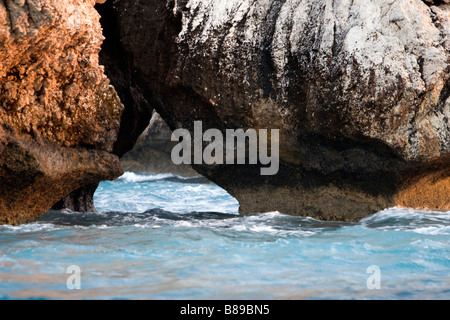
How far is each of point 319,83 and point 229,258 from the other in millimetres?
A: 3199

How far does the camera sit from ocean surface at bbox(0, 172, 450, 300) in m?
4.15

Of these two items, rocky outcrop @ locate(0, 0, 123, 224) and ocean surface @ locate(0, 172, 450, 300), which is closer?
ocean surface @ locate(0, 172, 450, 300)

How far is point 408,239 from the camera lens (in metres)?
6.14

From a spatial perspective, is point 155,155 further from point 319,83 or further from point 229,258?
point 229,258

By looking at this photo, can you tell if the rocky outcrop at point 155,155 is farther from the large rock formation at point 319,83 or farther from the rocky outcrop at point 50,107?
the rocky outcrop at point 50,107

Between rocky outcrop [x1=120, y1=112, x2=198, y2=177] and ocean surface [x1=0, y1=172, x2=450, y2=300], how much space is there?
12.0 meters

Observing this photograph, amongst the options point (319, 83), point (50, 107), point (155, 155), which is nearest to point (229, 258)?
point (50, 107)

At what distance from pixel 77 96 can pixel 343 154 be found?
11.4 ft

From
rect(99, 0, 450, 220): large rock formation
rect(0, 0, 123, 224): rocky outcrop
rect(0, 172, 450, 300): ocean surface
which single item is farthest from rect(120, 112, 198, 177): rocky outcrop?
rect(0, 0, 123, 224): rocky outcrop

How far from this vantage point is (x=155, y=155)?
2131cm

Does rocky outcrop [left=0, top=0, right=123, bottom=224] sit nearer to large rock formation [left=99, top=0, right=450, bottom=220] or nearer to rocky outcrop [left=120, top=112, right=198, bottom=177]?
large rock formation [left=99, top=0, right=450, bottom=220]

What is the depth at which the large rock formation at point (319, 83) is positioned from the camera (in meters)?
7.42
